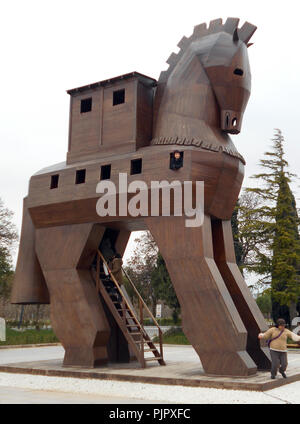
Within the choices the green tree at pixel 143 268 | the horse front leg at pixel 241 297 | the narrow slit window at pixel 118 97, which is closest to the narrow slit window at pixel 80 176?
the narrow slit window at pixel 118 97

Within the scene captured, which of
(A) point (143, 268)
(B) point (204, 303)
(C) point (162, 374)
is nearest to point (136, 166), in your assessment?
(B) point (204, 303)

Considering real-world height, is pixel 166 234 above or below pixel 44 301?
above

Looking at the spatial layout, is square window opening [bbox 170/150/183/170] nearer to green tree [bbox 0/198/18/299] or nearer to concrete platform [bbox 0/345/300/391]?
concrete platform [bbox 0/345/300/391]

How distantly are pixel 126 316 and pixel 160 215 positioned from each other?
3.03m

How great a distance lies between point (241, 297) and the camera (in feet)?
39.5

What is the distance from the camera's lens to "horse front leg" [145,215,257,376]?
10711mm

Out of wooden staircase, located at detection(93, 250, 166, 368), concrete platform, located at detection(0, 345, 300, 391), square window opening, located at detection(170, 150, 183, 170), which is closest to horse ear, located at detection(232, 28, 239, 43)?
square window opening, located at detection(170, 150, 183, 170)

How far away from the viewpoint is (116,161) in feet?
41.3

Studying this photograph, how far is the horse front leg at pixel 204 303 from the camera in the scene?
10.7 metres

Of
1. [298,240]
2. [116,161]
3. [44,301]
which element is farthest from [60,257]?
[298,240]

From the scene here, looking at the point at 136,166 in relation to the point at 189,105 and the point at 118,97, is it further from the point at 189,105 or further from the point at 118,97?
the point at 118,97

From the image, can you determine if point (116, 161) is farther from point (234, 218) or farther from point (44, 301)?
point (234, 218)

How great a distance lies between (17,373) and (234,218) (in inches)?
882
